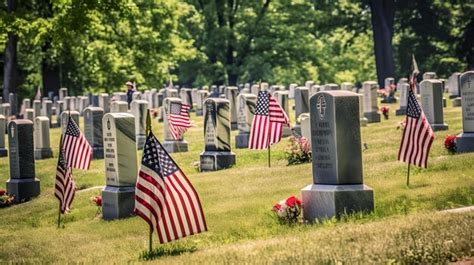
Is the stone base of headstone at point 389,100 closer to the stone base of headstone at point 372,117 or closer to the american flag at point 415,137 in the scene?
the stone base of headstone at point 372,117

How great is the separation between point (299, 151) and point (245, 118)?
19.4 ft

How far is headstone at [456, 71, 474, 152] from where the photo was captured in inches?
714

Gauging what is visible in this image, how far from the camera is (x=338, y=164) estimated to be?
1291 cm

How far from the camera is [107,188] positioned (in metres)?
16.8

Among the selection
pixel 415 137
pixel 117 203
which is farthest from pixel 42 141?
pixel 415 137

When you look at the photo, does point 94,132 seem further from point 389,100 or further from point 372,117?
point 389,100

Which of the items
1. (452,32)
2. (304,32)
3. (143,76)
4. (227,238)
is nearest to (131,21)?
(143,76)

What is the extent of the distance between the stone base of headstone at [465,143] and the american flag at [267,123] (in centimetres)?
380

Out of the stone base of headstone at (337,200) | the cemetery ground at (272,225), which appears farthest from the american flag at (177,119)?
the stone base of headstone at (337,200)

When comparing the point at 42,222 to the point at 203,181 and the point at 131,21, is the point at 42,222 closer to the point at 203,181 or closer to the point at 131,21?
the point at 203,181

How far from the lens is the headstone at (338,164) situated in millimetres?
12791

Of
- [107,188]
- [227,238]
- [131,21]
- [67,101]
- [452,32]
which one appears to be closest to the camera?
[227,238]

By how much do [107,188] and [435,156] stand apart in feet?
20.3

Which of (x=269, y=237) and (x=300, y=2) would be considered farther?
(x=300, y=2)
